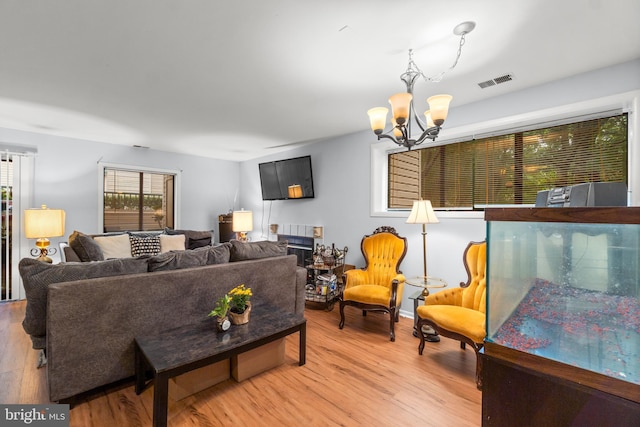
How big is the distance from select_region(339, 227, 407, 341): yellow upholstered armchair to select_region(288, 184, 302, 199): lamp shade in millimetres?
1645

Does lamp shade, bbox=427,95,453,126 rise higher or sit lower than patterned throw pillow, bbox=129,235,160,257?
higher

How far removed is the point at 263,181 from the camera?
547cm

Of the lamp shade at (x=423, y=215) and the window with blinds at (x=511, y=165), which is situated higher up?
the window with blinds at (x=511, y=165)

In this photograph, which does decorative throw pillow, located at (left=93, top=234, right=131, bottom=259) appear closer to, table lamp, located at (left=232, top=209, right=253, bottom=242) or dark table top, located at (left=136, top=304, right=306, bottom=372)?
table lamp, located at (left=232, top=209, right=253, bottom=242)

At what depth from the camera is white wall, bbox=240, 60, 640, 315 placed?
240cm

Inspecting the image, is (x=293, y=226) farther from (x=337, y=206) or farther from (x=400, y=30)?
(x=400, y=30)

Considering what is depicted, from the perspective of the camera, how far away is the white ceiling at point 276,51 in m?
1.66

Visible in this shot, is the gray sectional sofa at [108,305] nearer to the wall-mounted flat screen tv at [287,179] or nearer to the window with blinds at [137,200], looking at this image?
the wall-mounted flat screen tv at [287,179]

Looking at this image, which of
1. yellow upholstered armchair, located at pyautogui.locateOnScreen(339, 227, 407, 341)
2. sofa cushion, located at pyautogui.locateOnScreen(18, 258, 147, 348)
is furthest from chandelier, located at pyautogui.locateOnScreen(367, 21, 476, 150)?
sofa cushion, located at pyautogui.locateOnScreen(18, 258, 147, 348)

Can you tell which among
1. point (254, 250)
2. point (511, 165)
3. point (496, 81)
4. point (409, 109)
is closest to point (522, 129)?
point (511, 165)

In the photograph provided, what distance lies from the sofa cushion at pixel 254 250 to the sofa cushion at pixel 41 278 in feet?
3.00

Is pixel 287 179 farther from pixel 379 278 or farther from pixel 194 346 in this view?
pixel 194 346

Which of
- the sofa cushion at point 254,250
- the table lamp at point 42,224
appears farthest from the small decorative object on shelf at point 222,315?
the table lamp at point 42,224

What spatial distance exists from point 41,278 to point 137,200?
4.05m
